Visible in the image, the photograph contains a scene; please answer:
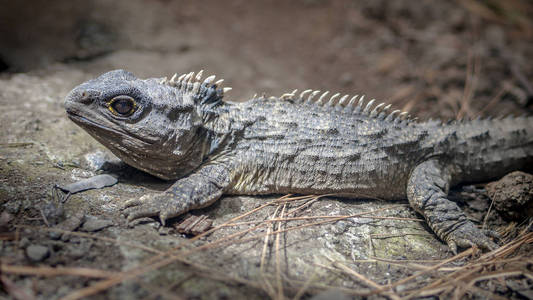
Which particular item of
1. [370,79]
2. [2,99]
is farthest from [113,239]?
[370,79]

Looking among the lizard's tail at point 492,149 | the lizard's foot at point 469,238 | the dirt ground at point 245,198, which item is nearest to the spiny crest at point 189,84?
the dirt ground at point 245,198

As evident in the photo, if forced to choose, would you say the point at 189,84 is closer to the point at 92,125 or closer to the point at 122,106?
the point at 122,106

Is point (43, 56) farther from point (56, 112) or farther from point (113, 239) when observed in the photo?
point (113, 239)

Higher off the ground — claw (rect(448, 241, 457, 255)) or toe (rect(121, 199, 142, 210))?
claw (rect(448, 241, 457, 255))

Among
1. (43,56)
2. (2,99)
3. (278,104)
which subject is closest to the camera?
(278,104)

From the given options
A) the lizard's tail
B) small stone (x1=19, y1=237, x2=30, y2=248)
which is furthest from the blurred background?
small stone (x1=19, y1=237, x2=30, y2=248)

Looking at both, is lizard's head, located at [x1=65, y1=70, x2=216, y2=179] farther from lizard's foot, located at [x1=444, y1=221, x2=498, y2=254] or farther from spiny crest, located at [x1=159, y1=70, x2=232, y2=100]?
lizard's foot, located at [x1=444, y1=221, x2=498, y2=254]
